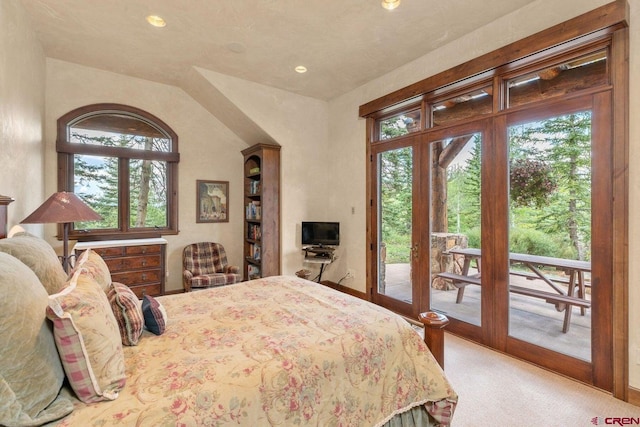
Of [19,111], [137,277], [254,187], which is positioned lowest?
[137,277]

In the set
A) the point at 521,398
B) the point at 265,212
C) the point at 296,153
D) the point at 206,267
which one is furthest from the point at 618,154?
the point at 206,267

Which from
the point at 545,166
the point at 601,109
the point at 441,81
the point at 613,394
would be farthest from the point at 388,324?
the point at 441,81

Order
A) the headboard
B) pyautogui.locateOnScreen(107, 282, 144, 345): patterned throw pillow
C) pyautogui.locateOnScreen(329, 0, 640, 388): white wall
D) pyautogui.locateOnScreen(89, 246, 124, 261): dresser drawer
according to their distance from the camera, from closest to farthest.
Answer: pyautogui.locateOnScreen(107, 282, 144, 345): patterned throw pillow
the headboard
pyautogui.locateOnScreen(329, 0, 640, 388): white wall
pyautogui.locateOnScreen(89, 246, 124, 261): dresser drawer

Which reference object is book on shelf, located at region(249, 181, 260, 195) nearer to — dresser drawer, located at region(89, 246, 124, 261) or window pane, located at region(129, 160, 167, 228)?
window pane, located at region(129, 160, 167, 228)

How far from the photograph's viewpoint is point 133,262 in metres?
3.76

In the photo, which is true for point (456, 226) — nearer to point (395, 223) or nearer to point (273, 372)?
point (395, 223)

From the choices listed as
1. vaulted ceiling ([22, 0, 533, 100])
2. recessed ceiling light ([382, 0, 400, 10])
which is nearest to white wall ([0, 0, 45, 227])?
vaulted ceiling ([22, 0, 533, 100])

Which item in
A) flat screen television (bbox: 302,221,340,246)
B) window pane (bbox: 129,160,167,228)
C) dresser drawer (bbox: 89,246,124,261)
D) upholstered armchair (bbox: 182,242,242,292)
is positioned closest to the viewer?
dresser drawer (bbox: 89,246,124,261)

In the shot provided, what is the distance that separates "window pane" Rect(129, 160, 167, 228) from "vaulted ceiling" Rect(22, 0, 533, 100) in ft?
4.14

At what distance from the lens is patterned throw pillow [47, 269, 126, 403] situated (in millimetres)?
1046

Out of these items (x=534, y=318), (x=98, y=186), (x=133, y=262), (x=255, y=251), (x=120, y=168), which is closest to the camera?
(x=534, y=318)

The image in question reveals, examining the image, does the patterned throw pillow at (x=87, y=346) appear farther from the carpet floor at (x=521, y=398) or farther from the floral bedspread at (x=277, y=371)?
the carpet floor at (x=521, y=398)

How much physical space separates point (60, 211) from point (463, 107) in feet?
12.6

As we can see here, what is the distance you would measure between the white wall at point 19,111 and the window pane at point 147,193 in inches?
40.6
